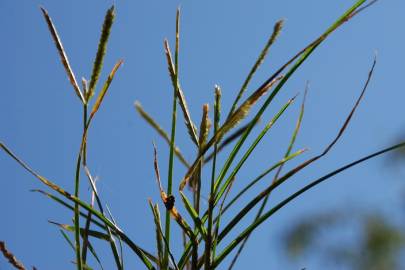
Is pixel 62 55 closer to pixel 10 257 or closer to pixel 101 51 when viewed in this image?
pixel 101 51

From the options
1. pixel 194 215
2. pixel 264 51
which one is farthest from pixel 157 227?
pixel 264 51

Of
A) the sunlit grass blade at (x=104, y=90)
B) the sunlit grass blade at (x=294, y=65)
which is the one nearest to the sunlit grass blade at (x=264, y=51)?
the sunlit grass blade at (x=294, y=65)

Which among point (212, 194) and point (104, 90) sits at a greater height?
point (104, 90)

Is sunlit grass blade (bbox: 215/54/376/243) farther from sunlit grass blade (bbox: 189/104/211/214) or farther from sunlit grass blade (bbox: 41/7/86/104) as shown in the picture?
sunlit grass blade (bbox: 41/7/86/104)

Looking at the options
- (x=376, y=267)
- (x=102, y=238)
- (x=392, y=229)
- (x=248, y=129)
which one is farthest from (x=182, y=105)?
(x=392, y=229)

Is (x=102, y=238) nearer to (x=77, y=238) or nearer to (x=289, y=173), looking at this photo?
(x=77, y=238)

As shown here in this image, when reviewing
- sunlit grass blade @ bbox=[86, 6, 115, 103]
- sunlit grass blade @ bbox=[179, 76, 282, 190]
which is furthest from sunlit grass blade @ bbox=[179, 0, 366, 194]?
sunlit grass blade @ bbox=[86, 6, 115, 103]

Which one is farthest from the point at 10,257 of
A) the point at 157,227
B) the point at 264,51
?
the point at 264,51

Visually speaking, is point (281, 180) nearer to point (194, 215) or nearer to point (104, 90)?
point (194, 215)
